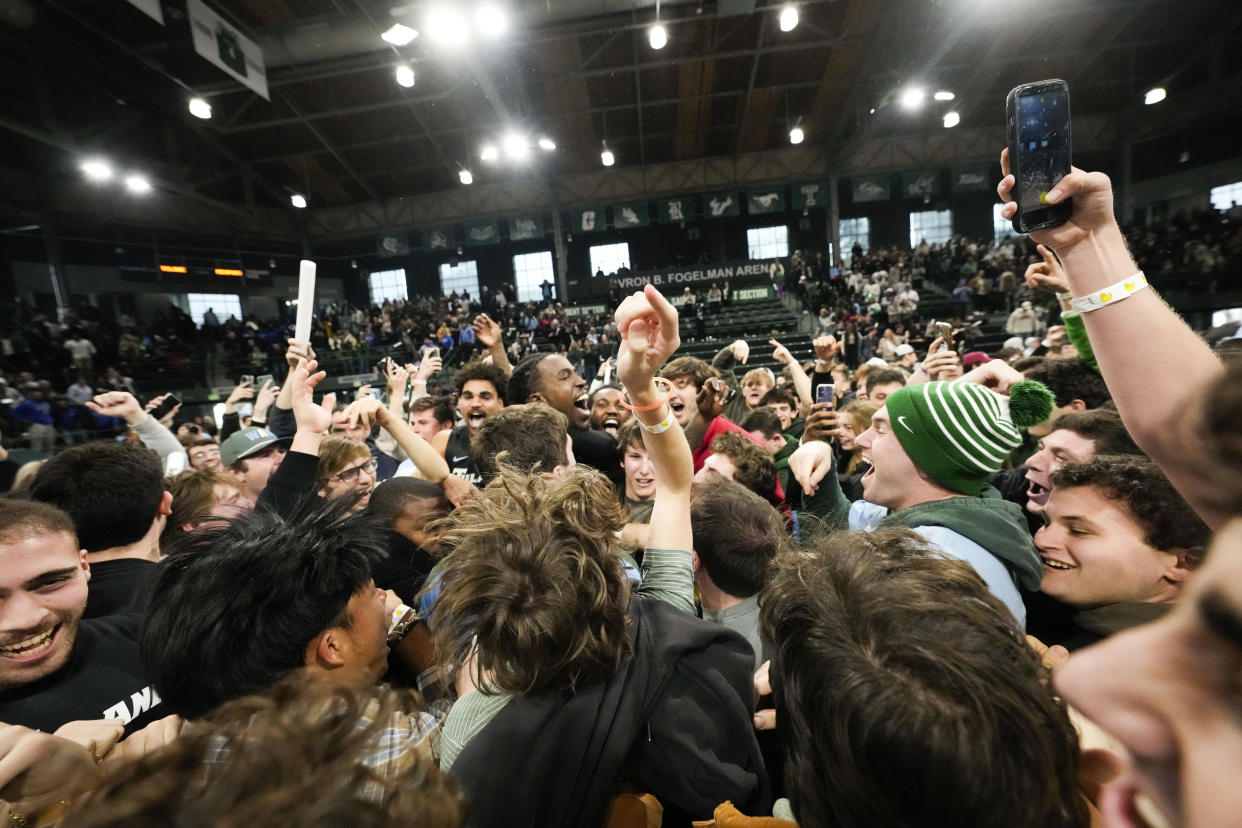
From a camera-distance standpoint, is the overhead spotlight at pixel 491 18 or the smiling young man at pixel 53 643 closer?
the smiling young man at pixel 53 643

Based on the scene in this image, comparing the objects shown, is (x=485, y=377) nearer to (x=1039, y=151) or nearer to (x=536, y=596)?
(x=536, y=596)

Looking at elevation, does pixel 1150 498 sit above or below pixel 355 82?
below

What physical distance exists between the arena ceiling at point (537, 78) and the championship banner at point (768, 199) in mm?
1860

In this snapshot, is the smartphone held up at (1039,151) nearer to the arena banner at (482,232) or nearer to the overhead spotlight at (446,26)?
the overhead spotlight at (446,26)

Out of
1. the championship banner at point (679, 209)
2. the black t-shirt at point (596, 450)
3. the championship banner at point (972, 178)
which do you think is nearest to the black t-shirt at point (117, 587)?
the black t-shirt at point (596, 450)

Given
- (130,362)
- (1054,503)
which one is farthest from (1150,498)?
(130,362)

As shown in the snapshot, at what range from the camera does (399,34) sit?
870 centimetres

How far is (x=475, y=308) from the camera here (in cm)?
2055

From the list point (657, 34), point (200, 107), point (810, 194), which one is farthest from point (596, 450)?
point (810, 194)

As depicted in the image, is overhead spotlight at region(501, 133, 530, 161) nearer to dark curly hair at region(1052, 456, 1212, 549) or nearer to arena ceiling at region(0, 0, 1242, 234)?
arena ceiling at region(0, 0, 1242, 234)

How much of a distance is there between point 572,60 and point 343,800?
1337 centimetres

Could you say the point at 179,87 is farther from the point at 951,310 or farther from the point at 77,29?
the point at 951,310

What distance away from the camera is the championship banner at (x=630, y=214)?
19078mm

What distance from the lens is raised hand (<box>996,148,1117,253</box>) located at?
1.07m
